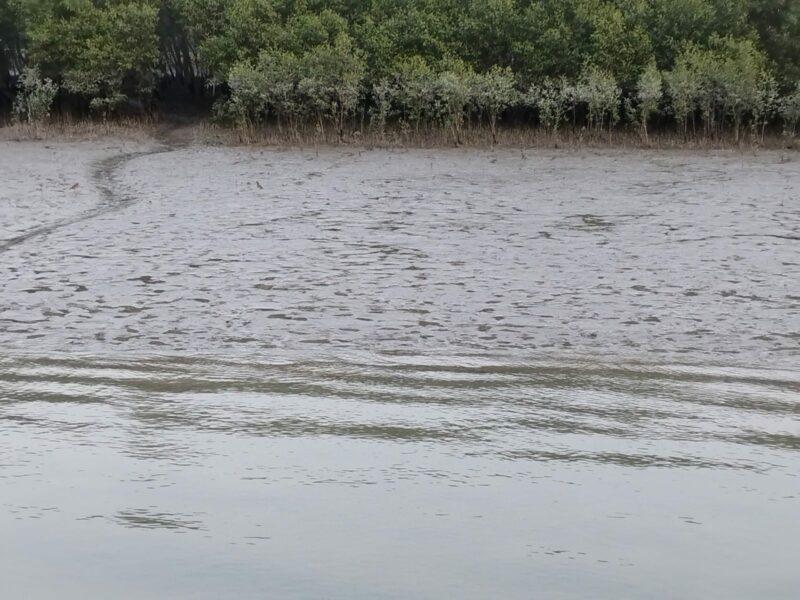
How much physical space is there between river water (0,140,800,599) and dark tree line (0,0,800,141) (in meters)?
13.9

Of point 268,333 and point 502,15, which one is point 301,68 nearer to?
point 502,15

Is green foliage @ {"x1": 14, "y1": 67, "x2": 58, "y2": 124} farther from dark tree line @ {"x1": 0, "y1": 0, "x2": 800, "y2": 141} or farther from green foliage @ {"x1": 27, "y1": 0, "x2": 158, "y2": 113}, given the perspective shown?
green foliage @ {"x1": 27, "y1": 0, "x2": 158, "y2": 113}

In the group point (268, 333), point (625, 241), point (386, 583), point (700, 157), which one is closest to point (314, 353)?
point (268, 333)

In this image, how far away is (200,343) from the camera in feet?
30.0

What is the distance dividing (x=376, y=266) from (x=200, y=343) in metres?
3.86

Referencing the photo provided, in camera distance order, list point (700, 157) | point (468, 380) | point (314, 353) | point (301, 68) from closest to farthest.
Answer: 1. point (468, 380)
2. point (314, 353)
3. point (700, 157)
4. point (301, 68)

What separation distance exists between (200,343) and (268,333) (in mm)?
598

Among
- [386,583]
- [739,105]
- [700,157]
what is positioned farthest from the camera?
[739,105]

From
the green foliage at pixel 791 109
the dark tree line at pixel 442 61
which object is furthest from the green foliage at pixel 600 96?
the green foliage at pixel 791 109

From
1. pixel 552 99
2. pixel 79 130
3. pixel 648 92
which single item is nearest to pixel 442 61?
pixel 552 99

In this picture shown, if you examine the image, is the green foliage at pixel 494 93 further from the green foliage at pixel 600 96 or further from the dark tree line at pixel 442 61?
the green foliage at pixel 600 96

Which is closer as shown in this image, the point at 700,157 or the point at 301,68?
the point at 700,157

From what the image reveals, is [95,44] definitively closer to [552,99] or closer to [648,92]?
[552,99]

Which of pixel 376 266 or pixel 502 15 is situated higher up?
pixel 502 15
